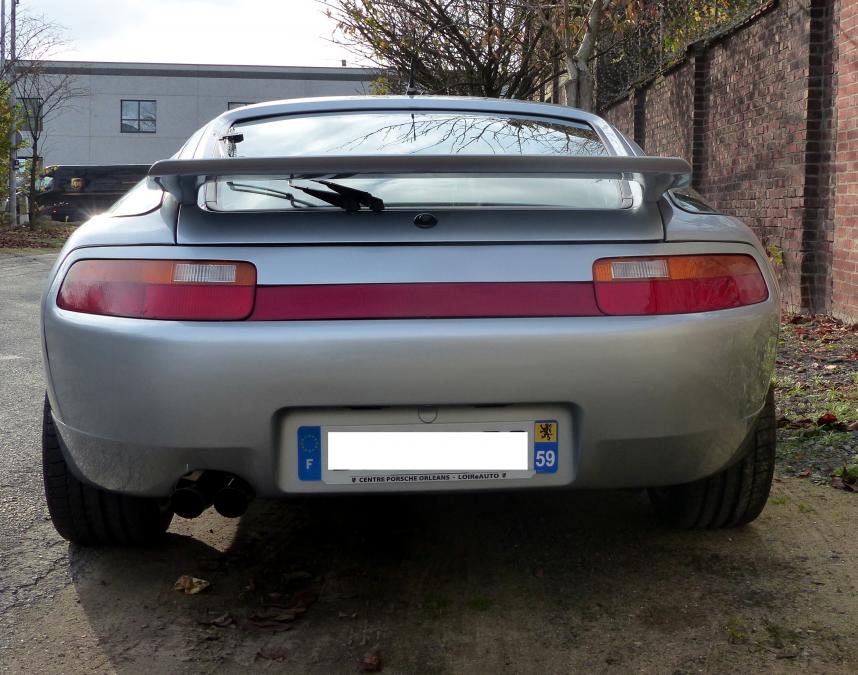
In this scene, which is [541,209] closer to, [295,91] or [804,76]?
[804,76]

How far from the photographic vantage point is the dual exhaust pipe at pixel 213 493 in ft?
8.36

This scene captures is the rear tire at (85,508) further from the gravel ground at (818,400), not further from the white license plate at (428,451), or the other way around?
the gravel ground at (818,400)

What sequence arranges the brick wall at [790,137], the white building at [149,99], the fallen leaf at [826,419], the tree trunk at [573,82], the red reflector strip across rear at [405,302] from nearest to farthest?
the red reflector strip across rear at [405,302], the fallen leaf at [826,419], the brick wall at [790,137], the tree trunk at [573,82], the white building at [149,99]

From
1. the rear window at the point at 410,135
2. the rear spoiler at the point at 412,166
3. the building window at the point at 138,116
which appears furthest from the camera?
the building window at the point at 138,116

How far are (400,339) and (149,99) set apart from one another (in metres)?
43.1

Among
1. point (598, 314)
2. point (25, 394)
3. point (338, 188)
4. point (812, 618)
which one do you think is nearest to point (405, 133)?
point (338, 188)

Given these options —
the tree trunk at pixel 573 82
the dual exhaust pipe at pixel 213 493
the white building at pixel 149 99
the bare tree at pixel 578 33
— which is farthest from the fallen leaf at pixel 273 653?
the white building at pixel 149 99

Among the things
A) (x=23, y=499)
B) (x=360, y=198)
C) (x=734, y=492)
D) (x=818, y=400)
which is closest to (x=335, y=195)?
(x=360, y=198)

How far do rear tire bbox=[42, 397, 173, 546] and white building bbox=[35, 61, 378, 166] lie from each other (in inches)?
1589

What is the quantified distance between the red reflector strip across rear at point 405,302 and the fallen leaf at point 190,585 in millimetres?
891

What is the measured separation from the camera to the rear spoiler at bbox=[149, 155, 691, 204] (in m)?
2.28

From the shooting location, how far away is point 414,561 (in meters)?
3.04

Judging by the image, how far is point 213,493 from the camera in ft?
8.46

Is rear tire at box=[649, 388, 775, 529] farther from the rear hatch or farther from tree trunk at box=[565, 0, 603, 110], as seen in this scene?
tree trunk at box=[565, 0, 603, 110]
